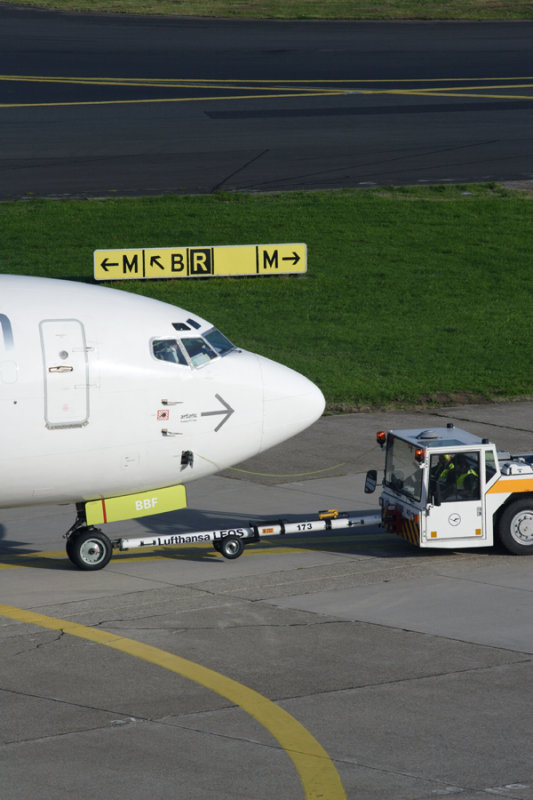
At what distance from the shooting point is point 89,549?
19.7m

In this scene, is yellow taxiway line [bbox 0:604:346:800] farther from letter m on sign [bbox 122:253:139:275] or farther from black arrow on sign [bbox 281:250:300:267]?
black arrow on sign [bbox 281:250:300:267]

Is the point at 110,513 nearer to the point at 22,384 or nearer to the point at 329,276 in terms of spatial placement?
the point at 22,384

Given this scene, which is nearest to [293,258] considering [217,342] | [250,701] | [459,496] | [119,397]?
[217,342]

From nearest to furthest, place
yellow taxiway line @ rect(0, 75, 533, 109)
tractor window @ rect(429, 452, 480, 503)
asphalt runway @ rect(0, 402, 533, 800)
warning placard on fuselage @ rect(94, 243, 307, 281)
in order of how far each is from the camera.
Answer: asphalt runway @ rect(0, 402, 533, 800), tractor window @ rect(429, 452, 480, 503), warning placard on fuselage @ rect(94, 243, 307, 281), yellow taxiway line @ rect(0, 75, 533, 109)

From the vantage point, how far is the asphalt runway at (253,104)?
5106cm

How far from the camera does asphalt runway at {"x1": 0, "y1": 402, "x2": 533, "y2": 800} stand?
40.7 ft

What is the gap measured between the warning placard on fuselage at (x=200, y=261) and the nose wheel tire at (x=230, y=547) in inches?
855

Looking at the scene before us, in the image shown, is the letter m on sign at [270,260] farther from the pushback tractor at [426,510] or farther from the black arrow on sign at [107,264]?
the pushback tractor at [426,510]

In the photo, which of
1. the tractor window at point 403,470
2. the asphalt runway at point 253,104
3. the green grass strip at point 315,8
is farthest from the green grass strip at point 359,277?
the green grass strip at point 315,8

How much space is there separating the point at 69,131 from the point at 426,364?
2610 cm

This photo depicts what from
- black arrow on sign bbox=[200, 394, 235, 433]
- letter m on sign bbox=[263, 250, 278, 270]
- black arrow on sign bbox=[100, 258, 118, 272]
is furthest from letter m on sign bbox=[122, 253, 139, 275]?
black arrow on sign bbox=[200, 394, 235, 433]

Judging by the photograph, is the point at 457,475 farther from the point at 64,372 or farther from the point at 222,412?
the point at 64,372

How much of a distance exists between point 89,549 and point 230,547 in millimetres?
2409

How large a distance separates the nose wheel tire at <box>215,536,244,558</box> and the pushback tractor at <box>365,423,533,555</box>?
8.22 ft
